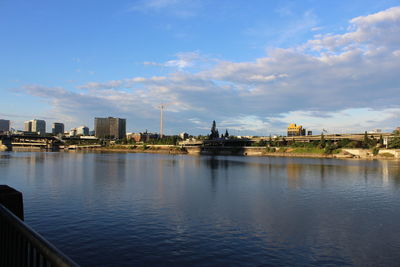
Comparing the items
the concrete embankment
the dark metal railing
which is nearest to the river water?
the dark metal railing

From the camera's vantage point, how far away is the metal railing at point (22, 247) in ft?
16.2

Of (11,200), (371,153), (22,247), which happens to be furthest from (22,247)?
(371,153)

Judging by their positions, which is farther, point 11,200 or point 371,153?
point 371,153

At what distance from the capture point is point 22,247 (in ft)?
20.8

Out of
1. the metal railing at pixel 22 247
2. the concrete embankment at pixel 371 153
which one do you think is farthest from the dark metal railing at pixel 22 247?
the concrete embankment at pixel 371 153

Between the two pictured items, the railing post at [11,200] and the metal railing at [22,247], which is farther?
the railing post at [11,200]

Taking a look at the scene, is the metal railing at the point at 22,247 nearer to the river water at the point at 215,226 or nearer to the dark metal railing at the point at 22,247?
the dark metal railing at the point at 22,247

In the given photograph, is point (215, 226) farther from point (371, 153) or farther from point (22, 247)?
point (371, 153)

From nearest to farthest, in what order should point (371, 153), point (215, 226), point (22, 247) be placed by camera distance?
point (22, 247), point (215, 226), point (371, 153)

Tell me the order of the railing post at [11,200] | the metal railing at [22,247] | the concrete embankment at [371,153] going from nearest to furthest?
the metal railing at [22,247]
the railing post at [11,200]
the concrete embankment at [371,153]

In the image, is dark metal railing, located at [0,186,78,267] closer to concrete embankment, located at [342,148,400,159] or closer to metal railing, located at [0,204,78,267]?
metal railing, located at [0,204,78,267]

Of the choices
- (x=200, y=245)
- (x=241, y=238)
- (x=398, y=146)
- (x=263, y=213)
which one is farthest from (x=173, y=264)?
(x=398, y=146)

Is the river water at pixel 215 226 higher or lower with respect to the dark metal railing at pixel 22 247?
lower

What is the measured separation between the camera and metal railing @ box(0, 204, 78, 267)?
16.2 ft
